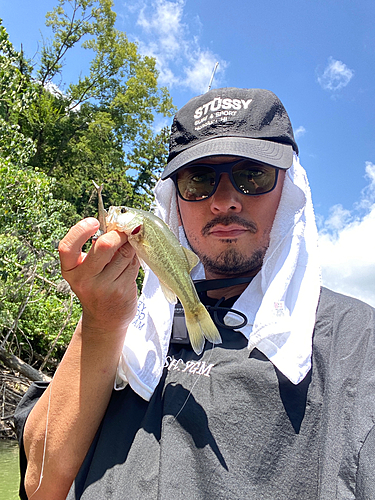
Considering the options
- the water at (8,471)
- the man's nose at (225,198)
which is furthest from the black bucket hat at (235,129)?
the water at (8,471)

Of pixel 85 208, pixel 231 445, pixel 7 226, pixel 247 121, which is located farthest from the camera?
pixel 85 208

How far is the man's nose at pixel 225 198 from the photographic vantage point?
204 cm

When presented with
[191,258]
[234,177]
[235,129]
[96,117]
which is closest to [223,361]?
[191,258]

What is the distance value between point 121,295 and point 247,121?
113 centimetres

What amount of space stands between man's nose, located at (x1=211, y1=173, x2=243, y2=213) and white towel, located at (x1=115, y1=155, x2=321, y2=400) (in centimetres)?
26

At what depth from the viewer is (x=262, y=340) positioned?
1631 mm

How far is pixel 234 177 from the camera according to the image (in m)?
2.07

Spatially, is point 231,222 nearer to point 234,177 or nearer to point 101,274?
point 234,177

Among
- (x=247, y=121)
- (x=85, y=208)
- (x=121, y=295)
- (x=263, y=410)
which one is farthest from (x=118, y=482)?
(x=85, y=208)

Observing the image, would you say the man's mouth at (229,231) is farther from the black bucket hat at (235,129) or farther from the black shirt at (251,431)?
the black shirt at (251,431)

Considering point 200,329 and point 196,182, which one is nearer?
point 200,329

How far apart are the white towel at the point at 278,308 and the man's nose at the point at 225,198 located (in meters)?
0.26

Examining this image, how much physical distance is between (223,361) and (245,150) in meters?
1.02

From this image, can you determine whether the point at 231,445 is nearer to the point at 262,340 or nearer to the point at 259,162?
the point at 262,340
